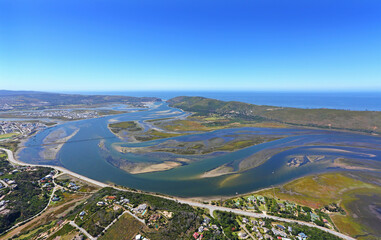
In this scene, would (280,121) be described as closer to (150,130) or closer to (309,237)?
(150,130)

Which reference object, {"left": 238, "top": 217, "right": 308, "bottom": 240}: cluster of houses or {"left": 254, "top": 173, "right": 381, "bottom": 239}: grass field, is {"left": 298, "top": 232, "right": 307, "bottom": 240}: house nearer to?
{"left": 238, "top": 217, "right": 308, "bottom": 240}: cluster of houses

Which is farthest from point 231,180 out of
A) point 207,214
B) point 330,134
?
point 330,134

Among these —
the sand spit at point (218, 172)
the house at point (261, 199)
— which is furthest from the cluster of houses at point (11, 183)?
the house at point (261, 199)

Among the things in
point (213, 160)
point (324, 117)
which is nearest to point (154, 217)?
point (213, 160)

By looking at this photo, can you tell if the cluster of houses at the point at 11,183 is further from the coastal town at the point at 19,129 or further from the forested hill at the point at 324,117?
the forested hill at the point at 324,117

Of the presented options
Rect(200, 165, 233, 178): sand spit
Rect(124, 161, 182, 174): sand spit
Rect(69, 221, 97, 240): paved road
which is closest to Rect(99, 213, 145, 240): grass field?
Rect(69, 221, 97, 240): paved road

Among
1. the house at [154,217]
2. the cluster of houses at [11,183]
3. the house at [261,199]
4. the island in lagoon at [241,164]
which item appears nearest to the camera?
the house at [154,217]
